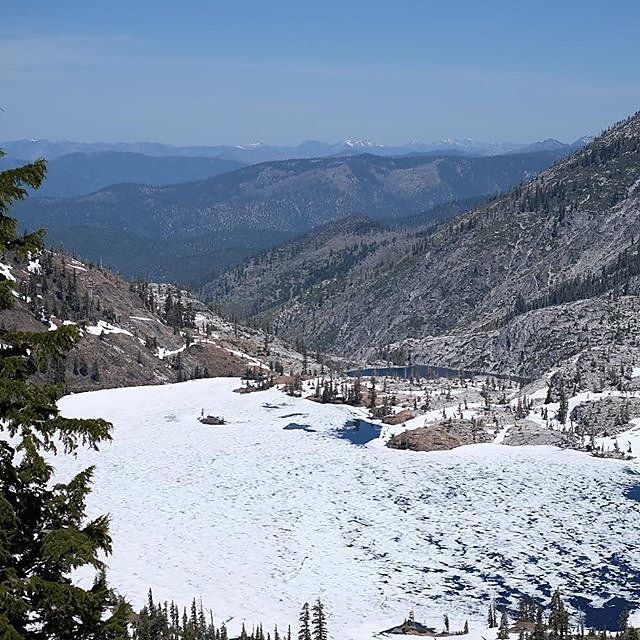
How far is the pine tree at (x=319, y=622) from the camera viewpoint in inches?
2211

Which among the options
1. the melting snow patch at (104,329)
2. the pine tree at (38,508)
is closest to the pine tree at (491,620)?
the pine tree at (38,508)

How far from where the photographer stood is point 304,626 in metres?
57.3

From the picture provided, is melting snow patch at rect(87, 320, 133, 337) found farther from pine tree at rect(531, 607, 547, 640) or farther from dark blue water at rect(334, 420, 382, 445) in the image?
pine tree at rect(531, 607, 547, 640)

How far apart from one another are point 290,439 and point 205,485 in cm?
2139

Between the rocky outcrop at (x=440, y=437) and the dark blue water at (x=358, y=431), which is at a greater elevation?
the rocky outcrop at (x=440, y=437)

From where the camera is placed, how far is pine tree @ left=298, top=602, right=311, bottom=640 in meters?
54.6

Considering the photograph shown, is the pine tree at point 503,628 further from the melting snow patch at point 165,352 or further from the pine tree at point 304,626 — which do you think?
the melting snow patch at point 165,352

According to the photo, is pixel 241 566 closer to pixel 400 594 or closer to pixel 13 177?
pixel 400 594

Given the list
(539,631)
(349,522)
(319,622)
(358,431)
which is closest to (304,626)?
(319,622)

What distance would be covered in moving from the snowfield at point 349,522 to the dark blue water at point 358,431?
1.68 metres

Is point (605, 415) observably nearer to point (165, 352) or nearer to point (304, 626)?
point (304, 626)

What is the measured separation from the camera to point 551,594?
6694 cm

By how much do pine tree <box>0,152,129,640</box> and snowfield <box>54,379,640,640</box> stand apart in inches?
1864

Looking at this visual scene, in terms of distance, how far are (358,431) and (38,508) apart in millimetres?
103951
